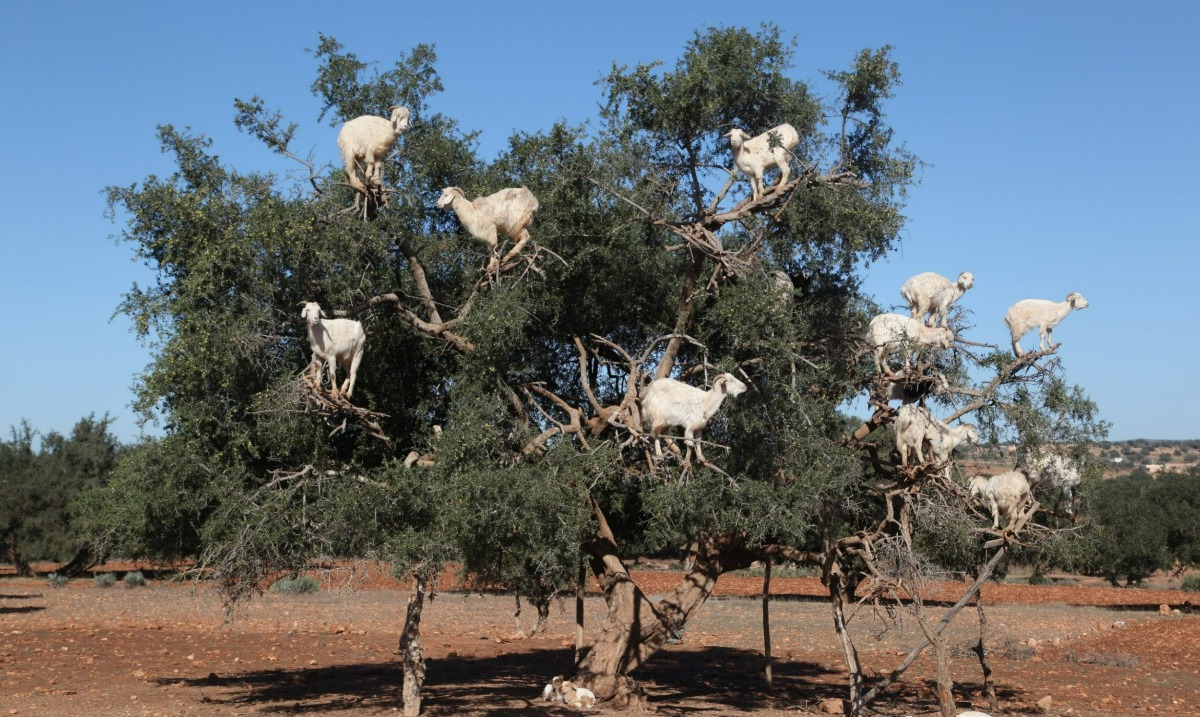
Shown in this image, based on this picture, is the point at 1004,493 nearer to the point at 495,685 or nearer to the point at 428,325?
the point at 428,325

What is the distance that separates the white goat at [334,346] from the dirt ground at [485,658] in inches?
91.1

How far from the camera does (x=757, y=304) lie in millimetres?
12992

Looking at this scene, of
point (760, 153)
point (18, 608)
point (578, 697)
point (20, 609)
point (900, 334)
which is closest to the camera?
point (900, 334)

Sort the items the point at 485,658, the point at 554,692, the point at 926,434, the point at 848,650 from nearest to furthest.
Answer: the point at 926,434 → the point at 848,650 → the point at 554,692 → the point at 485,658

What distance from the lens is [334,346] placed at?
39.0 ft

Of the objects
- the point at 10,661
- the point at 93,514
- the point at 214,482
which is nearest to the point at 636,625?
the point at 214,482

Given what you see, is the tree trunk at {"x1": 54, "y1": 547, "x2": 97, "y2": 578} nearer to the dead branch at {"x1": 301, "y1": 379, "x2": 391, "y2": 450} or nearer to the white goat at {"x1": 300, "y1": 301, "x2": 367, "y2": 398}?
the dead branch at {"x1": 301, "y1": 379, "x2": 391, "y2": 450}

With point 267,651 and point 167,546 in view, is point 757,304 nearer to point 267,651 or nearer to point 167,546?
point 167,546

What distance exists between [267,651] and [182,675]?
3546 mm

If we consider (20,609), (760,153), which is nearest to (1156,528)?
(760,153)

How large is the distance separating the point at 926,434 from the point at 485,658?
39.8 feet

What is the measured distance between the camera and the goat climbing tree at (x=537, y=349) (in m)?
12.5

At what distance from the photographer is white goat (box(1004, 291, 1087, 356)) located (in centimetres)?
1261

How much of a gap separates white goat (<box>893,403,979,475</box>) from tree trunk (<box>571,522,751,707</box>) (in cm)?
312
